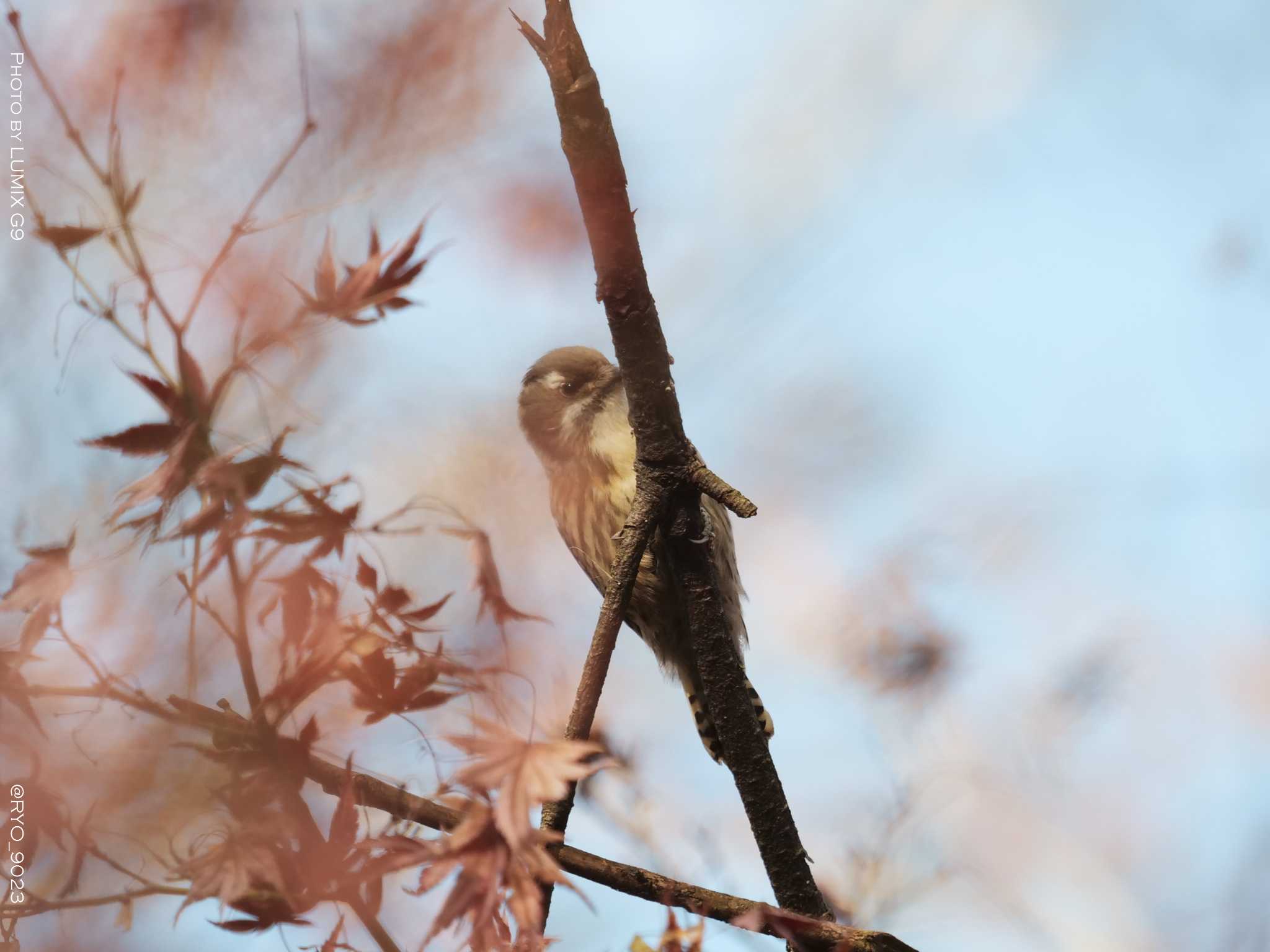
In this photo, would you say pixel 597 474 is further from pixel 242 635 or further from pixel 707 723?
→ pixel 242 635

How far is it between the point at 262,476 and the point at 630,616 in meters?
2.90

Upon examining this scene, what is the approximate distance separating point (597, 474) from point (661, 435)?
1678 millimetres

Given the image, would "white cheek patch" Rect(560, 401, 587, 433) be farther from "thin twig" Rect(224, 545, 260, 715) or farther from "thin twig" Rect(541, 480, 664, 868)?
"thin twig" Rect(224, 545, 260, 715)

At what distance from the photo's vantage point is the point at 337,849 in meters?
1.50

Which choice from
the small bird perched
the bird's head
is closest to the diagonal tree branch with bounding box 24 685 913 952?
the small bird perched

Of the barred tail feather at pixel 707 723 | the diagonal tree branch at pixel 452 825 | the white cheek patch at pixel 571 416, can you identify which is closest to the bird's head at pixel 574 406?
the white cheek patch at pixel 571 416

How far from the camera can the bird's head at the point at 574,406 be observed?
12.8ft


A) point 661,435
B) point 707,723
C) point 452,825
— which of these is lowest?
point 452,825

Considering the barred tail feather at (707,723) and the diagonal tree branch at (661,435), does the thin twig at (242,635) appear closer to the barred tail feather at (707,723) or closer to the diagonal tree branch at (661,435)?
the diagonal tree branch at (661,435)

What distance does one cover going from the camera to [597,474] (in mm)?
3951

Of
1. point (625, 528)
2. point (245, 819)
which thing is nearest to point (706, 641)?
point (625, 528)

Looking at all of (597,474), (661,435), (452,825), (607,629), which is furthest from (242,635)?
(597,474)

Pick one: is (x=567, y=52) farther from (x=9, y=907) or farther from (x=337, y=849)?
(x=9, y=907)

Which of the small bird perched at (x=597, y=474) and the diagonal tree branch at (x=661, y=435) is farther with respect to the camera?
the small bird perched at (x=597, y=474)
